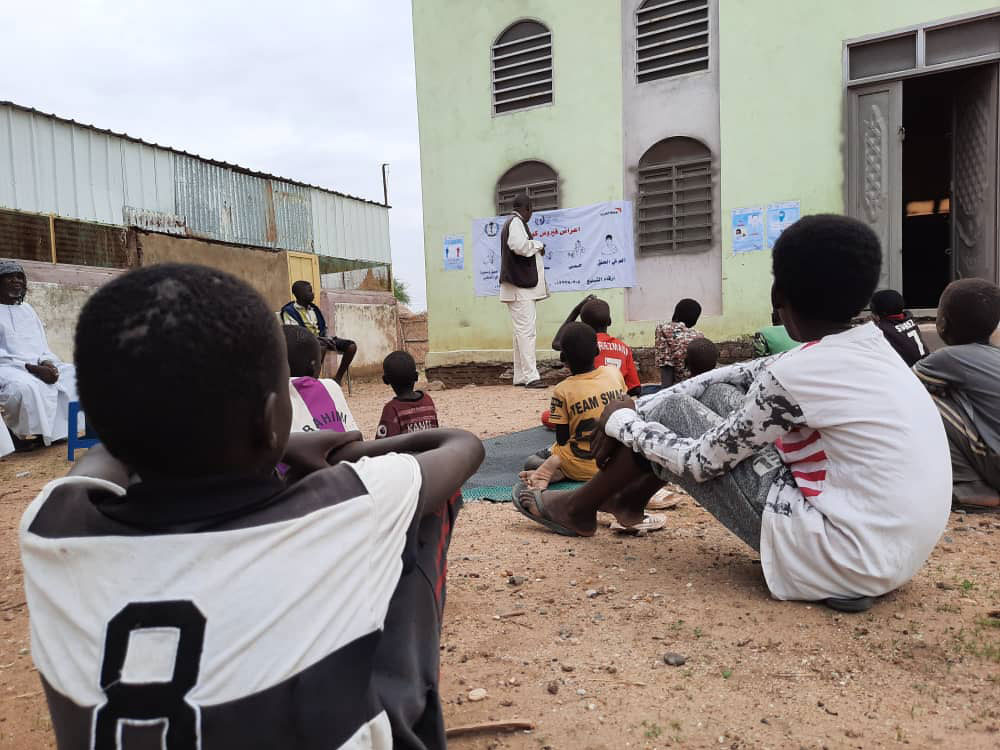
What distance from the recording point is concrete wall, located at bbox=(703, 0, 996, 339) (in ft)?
23.4

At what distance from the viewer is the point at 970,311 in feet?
10.0

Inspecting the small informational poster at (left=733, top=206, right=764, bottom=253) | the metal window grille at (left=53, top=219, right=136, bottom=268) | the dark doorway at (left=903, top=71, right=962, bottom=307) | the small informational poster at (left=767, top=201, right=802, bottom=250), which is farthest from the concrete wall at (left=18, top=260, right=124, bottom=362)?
the dark doorway at (left=903, top=71, right=962, bottom=307)

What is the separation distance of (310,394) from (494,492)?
1477 millimetres

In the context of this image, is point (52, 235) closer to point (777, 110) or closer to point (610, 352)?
point (610, 352)

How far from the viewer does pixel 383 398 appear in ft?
30.2

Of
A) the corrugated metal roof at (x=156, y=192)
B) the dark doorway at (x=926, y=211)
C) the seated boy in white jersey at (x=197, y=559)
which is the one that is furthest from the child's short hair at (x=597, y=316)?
the corrugated metal roof at (x=156, y=192)

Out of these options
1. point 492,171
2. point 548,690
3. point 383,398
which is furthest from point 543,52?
point 548,690

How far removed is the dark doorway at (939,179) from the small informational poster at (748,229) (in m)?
1.89

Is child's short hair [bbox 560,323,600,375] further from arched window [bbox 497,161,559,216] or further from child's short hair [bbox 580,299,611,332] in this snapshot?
arched window [bbox 497,161,559,216]

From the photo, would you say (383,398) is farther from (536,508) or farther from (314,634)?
(314,634)

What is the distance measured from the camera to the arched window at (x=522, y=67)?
28.6ft

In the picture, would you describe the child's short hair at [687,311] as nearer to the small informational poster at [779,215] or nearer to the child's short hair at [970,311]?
the small informational poster at [779,215]

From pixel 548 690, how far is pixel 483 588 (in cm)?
73

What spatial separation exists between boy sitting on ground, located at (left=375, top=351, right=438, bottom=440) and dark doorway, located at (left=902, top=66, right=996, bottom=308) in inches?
231
